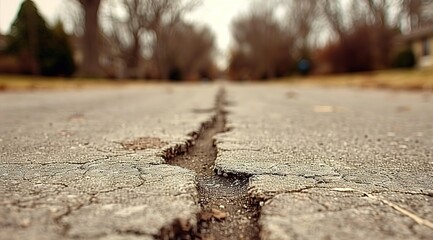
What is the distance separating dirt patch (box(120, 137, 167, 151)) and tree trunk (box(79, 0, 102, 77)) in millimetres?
15570

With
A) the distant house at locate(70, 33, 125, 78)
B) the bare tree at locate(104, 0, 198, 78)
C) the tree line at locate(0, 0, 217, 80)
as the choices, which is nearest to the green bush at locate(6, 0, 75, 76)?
the tree line at locate(0, 0, 217, 80)

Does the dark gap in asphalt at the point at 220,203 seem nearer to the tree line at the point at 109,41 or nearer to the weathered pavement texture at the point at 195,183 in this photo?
the weathered pavement texture at the point at 195,183

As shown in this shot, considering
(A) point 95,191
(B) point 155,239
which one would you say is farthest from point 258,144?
(B) point 155,239

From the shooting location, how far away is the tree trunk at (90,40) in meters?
16.3

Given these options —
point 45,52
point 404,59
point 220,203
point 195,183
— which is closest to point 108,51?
point 45,52

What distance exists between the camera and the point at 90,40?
17250 mm

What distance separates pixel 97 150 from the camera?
5.88 ft

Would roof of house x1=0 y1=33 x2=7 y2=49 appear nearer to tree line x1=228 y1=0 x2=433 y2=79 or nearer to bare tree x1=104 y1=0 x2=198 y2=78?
bare tree x1=104 y1=0 x2=198 y2=78

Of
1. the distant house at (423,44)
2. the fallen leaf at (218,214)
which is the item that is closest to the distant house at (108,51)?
the distant house at (423,44)

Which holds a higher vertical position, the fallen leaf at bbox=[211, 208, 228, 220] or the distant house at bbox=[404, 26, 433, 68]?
the distant house at bbox=[404, 26, 433, 68]

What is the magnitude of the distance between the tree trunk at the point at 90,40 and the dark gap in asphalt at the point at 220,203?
15974mm

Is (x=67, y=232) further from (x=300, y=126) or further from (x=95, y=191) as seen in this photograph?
(x=300, y=126)

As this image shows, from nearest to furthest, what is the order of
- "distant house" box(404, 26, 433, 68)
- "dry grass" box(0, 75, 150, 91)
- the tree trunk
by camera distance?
"dry grass" box(0, 75, 150, 91)
the tree trunk
"distant house" box(404, 26, 433, 68)

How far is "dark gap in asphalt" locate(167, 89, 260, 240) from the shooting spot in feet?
3.18
